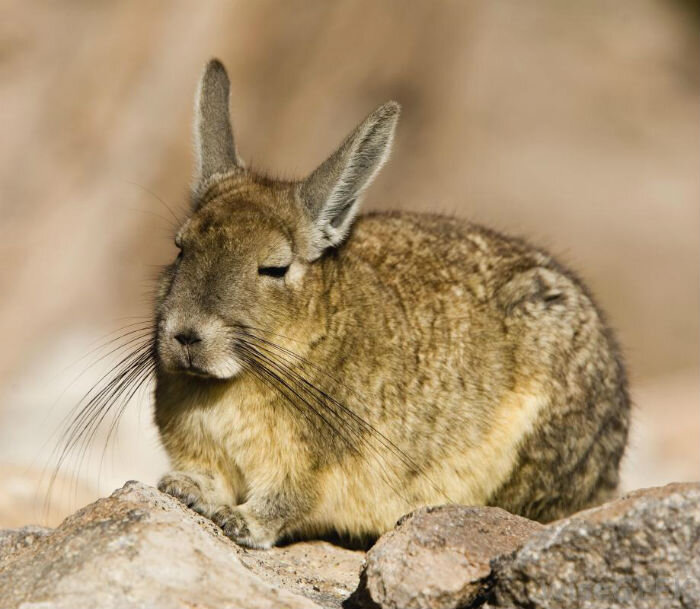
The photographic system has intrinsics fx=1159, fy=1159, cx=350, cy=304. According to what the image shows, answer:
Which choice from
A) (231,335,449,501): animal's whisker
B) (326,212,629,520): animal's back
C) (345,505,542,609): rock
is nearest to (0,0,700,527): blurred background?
(326,212,629,520): animal's back

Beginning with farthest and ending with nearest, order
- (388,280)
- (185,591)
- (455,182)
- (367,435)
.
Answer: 1. (455,182)
2. (388,280)
3. (367,435)
4. (185,591)

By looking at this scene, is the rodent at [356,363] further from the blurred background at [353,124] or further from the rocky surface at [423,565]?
the blurred background at [353,124]

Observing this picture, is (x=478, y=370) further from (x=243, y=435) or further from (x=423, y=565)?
(x=423, y=565)

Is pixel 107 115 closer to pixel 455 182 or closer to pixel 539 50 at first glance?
pixel 455 182

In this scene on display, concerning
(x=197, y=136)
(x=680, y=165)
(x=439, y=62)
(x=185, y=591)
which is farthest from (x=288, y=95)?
(x=185, y=591)

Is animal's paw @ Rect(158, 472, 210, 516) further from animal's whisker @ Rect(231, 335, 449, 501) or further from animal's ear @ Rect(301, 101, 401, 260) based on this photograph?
animal's ear @ Rect(301, 101, 401, 260)
